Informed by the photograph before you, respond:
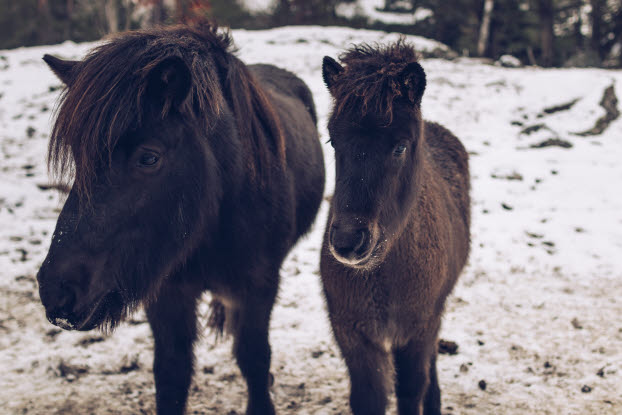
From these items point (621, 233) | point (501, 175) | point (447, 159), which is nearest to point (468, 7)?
point (501, 175)

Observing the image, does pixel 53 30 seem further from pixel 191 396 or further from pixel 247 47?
pixel 191 396

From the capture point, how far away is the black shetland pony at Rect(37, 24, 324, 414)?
202 centimetres

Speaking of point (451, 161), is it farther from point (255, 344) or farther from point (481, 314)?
point (255, 344)

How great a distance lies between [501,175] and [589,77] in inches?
196

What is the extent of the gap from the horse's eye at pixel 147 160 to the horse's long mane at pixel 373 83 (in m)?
0.88

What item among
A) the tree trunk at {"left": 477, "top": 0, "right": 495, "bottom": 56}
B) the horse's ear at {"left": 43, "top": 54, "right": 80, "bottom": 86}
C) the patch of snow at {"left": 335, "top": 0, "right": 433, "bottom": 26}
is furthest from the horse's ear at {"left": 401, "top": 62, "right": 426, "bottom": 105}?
the patch of snow at {"left": 335, "top": 0, "right": 433, "bottom": 26}

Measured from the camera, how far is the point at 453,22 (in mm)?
16609

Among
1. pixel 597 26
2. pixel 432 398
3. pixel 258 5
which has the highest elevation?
pixel 258 5

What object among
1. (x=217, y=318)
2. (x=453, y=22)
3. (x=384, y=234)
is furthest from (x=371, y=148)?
(x=453, y=22)

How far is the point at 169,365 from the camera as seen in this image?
116 inches

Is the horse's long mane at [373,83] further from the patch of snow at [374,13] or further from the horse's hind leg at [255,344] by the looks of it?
the patch of snow at [374,13]

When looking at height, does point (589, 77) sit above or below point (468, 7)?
below

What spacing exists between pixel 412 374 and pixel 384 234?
3.01ft

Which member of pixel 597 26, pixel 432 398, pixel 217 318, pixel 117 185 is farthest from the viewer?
pixel 597 26
